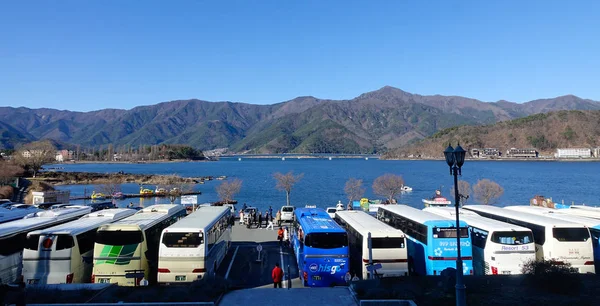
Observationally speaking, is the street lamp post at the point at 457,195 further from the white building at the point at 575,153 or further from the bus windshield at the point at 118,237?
the white building at the point at 575,153

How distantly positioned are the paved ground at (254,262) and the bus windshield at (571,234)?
9.15m

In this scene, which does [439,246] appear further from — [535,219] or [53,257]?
[53,257]

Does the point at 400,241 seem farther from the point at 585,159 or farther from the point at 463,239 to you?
the point at 585,159

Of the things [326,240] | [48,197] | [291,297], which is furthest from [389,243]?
[48,197]

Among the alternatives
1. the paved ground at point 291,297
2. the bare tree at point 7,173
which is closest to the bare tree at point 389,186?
the paved ground at point 291,297

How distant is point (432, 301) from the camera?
10.6m

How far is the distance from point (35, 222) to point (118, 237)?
4782 mm

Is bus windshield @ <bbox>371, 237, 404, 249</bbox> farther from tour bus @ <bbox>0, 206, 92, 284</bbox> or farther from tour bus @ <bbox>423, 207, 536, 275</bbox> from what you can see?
tour bus @ <bbox>0, 206, 92, 284</bbox>

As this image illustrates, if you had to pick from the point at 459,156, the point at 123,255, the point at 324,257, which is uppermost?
the point at 459,156

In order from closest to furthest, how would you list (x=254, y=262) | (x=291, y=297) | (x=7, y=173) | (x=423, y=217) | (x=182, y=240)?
(x=291, y=297), (x=182, y=240), (x=423, y=217), (x=254, y=262), (x=7, y=173)

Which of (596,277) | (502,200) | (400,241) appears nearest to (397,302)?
(400,241)

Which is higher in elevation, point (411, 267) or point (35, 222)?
point (35, 222)

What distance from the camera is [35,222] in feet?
50.7

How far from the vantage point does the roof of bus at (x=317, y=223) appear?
14.3 metres
